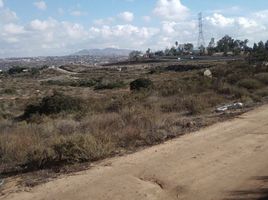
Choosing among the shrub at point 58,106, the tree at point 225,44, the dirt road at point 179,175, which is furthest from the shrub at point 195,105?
the tree at point 225,44

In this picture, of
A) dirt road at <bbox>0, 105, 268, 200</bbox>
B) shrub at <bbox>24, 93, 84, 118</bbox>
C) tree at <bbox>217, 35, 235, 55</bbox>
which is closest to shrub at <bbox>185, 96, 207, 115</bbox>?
dirt road at <bbox>0, 105, 268, 200</bbox>

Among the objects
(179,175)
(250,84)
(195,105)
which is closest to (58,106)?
(195,105)

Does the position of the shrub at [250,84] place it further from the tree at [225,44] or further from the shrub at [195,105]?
the tree at [225,44]

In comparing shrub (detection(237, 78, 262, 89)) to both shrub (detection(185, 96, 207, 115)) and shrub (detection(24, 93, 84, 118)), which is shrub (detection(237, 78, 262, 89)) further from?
shrub (detection(24, 93, 84, 118))

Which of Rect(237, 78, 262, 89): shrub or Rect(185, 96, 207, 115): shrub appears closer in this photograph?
Rect(185, 96, 207, 115): shrub

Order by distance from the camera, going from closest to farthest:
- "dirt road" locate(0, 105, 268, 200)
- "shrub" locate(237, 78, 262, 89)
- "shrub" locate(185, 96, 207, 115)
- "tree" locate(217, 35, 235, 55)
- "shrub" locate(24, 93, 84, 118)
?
1. "dirt road" locate(0, 105, 268, 200)
2. "shrub" locate(185, 96, 207, 115)
3. "shrub" locate(24, 93, 84, 118)
4. "shrub" locate(237, 78, 262, 89)
5. "tree" locate(217, 35, 235, 55)

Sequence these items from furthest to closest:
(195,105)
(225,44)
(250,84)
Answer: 1. (225,44)
2. (250,84)
3. (195,105)

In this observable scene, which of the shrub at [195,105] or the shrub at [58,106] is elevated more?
the shrub at [195,105]

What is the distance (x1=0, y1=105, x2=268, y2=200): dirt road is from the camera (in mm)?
7711

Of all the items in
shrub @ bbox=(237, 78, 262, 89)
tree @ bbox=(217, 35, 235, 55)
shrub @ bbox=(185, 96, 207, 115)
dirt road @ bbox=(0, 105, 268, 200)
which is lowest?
tree @ bbox=(217, 35, 235, 55)

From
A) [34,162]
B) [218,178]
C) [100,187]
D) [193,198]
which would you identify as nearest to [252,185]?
[218,178]

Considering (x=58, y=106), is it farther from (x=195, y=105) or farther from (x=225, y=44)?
(x=225, y=44)

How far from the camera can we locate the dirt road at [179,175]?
771cm

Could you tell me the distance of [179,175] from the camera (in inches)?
341
